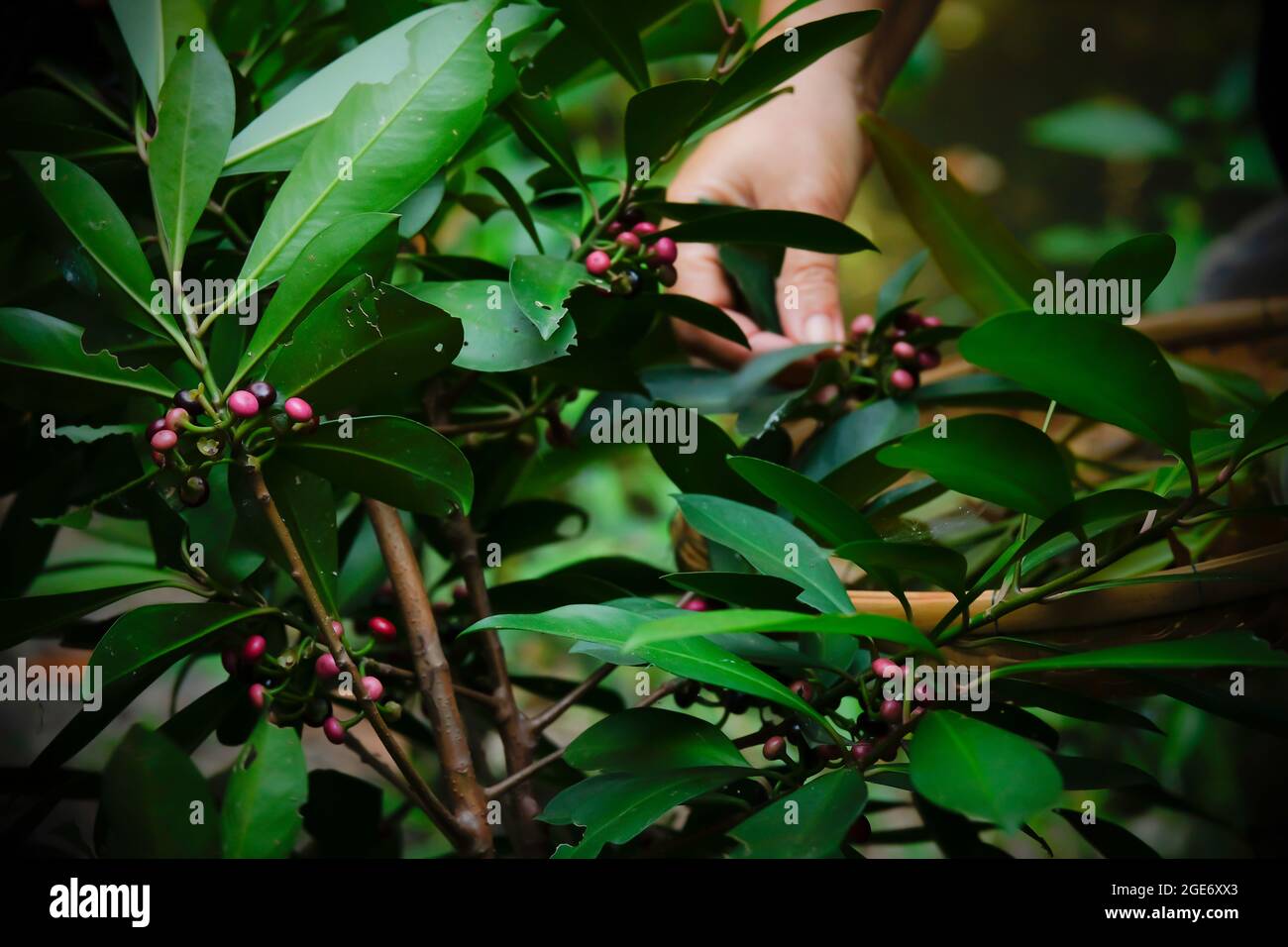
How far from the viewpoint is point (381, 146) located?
58 centimetres

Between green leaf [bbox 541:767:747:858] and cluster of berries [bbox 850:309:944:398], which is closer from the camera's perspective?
green leaf [bbox 541:767:747:858]

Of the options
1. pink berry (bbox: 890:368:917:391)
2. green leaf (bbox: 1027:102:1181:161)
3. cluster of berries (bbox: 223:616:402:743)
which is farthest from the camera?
green leaf (bbox: 1027:102:1181:161)

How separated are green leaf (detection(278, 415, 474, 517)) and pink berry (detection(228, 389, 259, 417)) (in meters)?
0.04

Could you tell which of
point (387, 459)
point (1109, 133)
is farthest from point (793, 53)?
point (1109, 133)

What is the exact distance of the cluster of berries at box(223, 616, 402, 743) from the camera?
0.60 meters

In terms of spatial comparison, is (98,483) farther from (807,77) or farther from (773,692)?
(807,77)

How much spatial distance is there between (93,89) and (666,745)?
60 centimetres

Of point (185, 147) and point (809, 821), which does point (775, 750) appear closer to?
point (809, 821)

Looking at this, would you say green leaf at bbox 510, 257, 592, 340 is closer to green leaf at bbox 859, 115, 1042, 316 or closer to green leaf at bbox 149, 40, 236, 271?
green leaf at bbox 149, 40, 236, 271

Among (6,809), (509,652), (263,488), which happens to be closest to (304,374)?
(263,488)

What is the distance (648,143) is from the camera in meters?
0.65

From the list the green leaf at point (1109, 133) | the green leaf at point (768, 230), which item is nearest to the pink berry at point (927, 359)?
the green leaf at point (768, 230)

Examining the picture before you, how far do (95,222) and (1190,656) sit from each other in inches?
23.1

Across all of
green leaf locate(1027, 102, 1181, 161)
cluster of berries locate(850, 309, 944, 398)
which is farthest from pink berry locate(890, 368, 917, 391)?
green leaf locate(1027, 102, 1181, 161)
